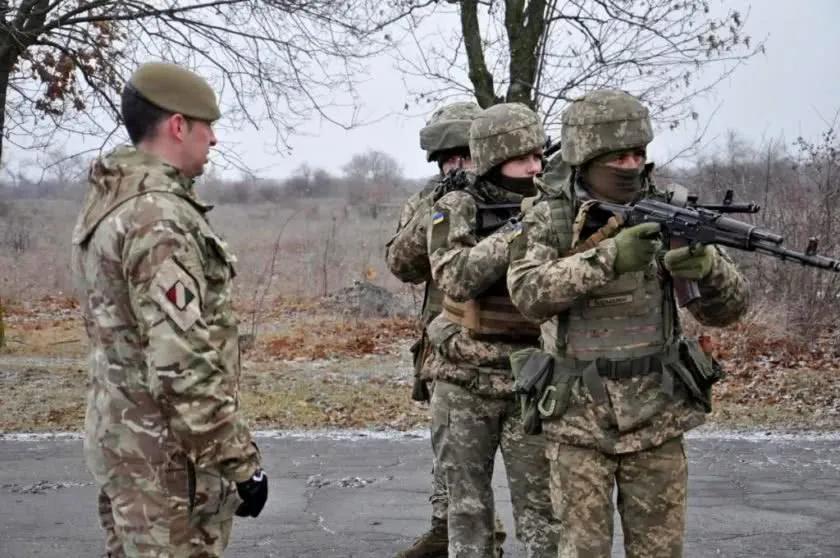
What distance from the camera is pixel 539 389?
3.62 meters

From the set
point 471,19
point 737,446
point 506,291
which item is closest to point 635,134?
point 506,291

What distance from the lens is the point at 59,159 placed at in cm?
1110

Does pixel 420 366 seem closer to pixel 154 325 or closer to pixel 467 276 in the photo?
pixel 467 276

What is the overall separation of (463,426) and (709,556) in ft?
5.55

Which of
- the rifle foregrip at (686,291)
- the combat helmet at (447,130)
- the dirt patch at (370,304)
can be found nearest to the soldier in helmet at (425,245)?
the combat helmet at (447,130)

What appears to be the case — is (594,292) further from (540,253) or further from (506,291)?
(506,291)

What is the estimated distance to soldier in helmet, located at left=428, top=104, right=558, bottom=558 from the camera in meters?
4.20

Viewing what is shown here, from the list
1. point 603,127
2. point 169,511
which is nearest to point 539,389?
point 603,127

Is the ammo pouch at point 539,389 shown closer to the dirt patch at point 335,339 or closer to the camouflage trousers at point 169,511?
the camouflage trousers at point 169,511

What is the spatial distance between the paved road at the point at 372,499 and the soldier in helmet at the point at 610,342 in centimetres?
177

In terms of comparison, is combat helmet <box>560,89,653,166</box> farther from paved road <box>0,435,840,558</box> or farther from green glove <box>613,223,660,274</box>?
paved road <box>0,435,840,558</box>

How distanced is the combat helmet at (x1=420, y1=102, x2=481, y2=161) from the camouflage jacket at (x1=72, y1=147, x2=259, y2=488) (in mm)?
2000

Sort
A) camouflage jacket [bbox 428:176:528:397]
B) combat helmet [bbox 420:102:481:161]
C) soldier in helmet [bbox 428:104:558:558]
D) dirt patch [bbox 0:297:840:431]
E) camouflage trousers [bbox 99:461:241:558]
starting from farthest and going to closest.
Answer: dirt patch [bbox 0:297:840:431], combat helmet [bbox 420:102:481:161], soldier in helmet [bbox 428:104:558:558], camouflage jacket [bbox 428:176:528:397], camouflage trousers [bbox 99:461:241:558]

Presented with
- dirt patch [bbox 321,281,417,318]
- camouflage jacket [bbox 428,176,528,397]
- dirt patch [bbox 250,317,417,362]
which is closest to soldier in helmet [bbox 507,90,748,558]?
camouflage jacket [bbox 428,176,528,397]
